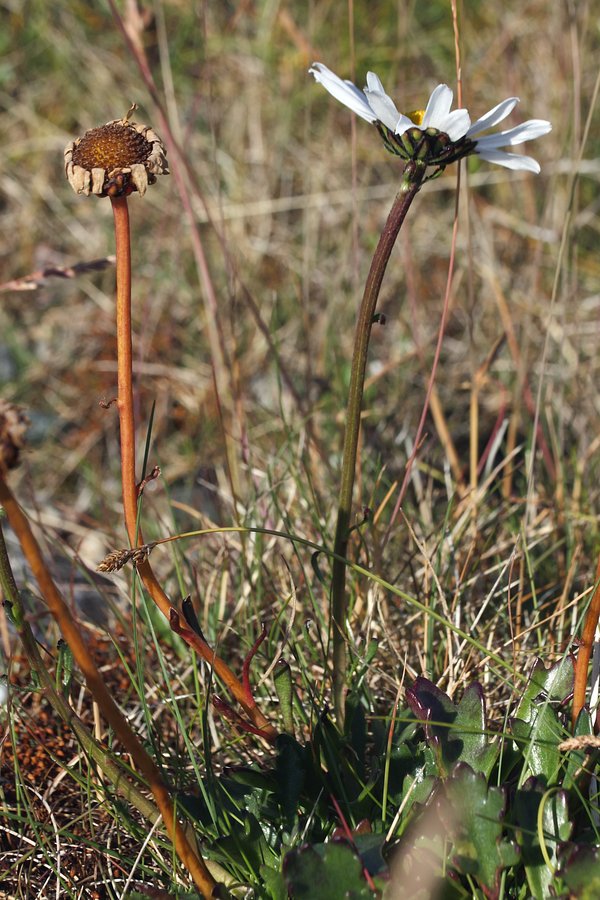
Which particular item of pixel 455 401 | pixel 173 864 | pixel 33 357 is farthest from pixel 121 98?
pixel 173 864

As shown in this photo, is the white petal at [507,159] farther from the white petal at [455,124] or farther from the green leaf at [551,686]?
the green leaf at [551,686]

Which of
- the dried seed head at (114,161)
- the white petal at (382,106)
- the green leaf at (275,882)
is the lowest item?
the green leaf at (275,882)

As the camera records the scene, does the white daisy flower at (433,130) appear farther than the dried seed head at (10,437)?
Yes

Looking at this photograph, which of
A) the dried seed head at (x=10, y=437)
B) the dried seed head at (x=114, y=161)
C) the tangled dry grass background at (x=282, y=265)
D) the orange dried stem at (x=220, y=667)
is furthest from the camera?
the tangled dry grass background at (x=282, y=265)

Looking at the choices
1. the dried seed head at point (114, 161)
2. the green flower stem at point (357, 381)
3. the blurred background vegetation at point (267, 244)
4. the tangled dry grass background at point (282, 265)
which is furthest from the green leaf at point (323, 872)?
the blurred background vegetation at point (267, 244)

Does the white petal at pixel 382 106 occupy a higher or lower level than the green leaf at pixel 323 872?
higher

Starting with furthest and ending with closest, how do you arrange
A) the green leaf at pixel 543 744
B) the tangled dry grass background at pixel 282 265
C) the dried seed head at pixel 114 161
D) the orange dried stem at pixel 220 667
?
the tangled dry grass background at pixel 282 265 < the green leaf at pixel 543 744 < the orange dried stem at pixel 220 667 < the dried seed head at pixel 114 161

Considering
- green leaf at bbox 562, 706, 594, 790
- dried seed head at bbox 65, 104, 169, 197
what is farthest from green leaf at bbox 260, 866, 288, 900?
dried seed head at bbox 65, 104, 169, 197
